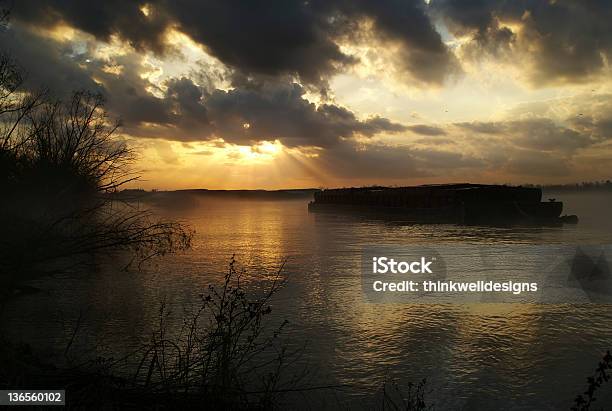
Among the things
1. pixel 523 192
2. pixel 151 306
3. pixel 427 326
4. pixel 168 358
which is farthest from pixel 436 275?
pixel 523 192

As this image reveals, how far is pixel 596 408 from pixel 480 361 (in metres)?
2.09

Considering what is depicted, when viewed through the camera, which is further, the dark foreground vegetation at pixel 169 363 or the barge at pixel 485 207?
the barge at pixel 485 207

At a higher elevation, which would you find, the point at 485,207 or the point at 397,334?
the point at 485,207

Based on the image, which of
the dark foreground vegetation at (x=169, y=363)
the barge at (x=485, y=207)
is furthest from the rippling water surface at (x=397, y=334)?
the barge at (x=485, y=207)

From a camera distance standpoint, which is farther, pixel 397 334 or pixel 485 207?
pixel 485 207

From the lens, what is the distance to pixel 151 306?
12836 millimetres

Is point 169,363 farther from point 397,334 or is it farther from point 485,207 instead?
point 485,207

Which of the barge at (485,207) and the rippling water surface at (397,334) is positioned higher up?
the barge at (485,207)

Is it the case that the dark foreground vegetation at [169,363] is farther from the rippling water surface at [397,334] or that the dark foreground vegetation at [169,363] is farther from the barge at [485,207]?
the barge at [485,207]

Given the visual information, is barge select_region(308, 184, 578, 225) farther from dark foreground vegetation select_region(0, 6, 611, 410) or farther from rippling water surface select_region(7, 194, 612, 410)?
dark foreground vegetation select_region(0, 6, 611, 410)

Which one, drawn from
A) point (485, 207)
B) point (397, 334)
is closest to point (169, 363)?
point (397, 334)

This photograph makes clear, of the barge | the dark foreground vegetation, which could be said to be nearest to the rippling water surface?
the dark foreground vegetation

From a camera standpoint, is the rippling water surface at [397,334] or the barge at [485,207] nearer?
the rippling water surface at [397,334]

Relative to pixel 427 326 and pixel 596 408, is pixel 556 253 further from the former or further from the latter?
pixel 596 408
